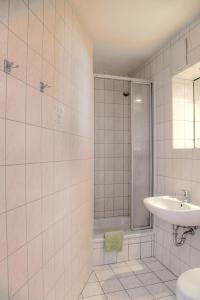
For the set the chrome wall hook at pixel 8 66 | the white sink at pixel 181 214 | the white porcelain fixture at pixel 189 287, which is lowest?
the white porcelain fixture at pixel 189 287

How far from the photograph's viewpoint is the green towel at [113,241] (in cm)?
236

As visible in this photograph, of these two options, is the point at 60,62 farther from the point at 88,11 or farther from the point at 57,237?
the point at 57,237

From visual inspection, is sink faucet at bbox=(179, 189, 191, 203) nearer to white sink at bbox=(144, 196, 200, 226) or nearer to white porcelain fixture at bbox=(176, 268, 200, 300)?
white sink at bbox=(144, 196, 200, 226)

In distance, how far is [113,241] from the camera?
2.37 metres

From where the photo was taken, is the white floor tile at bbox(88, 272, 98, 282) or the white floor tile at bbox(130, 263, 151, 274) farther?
the white floor tile at bbox(130, 263, 151, 274)

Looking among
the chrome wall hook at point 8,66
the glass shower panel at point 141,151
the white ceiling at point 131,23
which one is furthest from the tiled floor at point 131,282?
the white ceiling at point 131,23

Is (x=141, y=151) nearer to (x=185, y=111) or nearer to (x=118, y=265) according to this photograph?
(x=185, y=111)

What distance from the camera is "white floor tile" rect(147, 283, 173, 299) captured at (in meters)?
1.88

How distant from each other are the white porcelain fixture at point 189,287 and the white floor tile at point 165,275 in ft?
3.20

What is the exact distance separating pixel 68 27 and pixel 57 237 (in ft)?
5.15

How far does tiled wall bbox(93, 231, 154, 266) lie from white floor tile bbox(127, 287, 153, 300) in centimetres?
50

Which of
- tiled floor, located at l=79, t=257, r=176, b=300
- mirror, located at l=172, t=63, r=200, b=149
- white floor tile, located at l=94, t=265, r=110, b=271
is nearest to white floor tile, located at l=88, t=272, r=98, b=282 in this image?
tiled floor, located at l=79, t=257, r=176, b=300

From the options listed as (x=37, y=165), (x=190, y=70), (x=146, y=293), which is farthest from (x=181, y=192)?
(x=37, y=165)

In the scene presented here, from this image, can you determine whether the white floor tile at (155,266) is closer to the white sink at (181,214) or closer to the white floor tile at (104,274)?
the white floor tile at (104,274)
